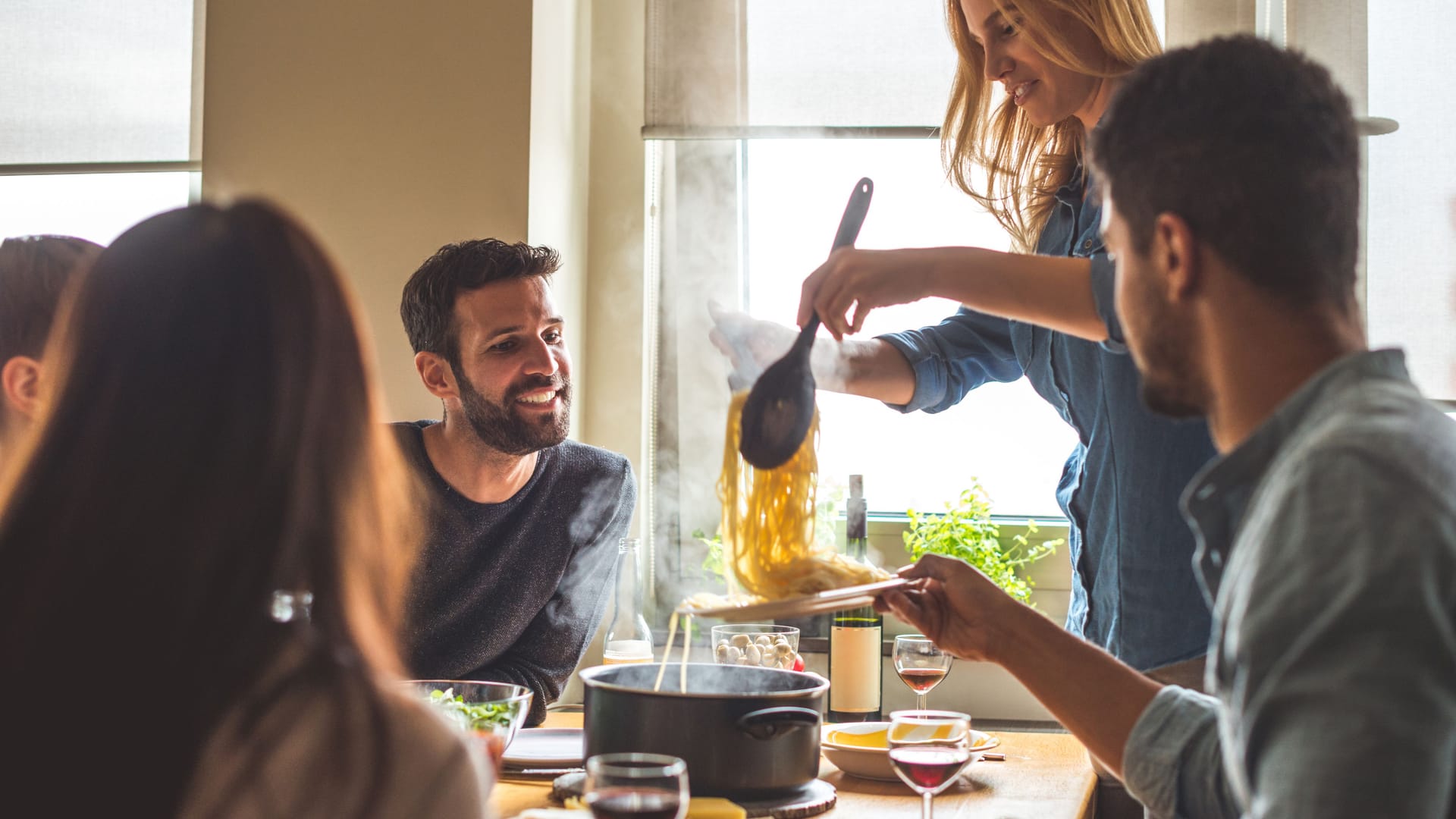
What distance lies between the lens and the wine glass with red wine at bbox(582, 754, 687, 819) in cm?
113

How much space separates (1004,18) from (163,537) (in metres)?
1.48

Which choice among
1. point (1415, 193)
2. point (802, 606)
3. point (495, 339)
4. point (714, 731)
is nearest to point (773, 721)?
point (714, 731)

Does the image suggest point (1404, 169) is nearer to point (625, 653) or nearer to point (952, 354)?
point (952, 354)

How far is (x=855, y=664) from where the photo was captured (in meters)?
2.42

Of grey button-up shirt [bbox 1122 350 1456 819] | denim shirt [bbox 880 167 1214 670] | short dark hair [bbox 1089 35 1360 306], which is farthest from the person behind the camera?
denim shirt [bbox 880 167 1214 670]

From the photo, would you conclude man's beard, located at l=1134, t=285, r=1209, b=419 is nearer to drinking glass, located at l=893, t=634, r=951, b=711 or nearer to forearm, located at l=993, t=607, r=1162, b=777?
forearm, located at l=993, t=607, r=1162, b=777

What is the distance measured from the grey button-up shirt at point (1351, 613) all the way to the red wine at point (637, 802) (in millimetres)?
501

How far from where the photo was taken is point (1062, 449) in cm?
322

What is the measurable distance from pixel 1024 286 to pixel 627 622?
3.41 feet

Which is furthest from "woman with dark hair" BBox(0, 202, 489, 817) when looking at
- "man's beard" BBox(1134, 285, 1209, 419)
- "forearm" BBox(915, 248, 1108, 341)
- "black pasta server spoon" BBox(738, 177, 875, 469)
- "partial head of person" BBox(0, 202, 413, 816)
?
"forearm" BBox(915, 248, 1108, 341)

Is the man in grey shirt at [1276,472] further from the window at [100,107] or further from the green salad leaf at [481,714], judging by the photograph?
the window at [100,107]

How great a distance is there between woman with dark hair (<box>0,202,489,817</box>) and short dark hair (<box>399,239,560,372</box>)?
1.81 m

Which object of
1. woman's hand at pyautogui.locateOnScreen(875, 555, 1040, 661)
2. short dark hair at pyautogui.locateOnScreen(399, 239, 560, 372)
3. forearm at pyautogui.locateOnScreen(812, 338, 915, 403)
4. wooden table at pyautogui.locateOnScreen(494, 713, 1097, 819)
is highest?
short dark hair at pyautogui.locateOnScreen(399, 239, 560, 372)

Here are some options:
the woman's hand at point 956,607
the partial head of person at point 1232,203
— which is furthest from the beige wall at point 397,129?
the partial head of person at point 1232,203
